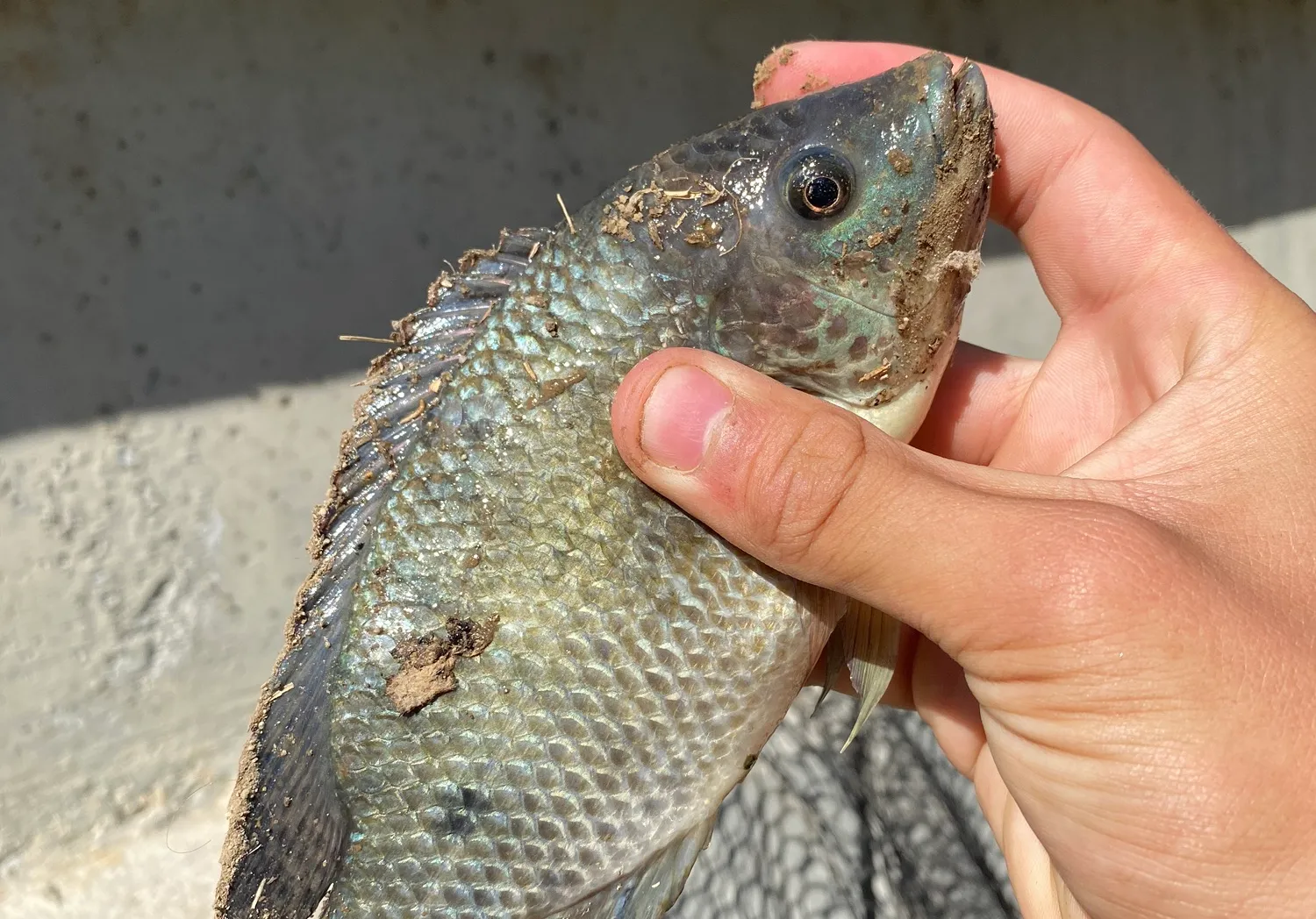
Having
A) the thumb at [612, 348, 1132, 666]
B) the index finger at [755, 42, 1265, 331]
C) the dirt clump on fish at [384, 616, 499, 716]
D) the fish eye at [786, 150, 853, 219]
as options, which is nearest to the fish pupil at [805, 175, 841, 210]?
the fish eye at [786, 150, 853, 219]

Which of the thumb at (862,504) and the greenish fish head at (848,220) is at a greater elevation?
the greenish fish head at (848,220)

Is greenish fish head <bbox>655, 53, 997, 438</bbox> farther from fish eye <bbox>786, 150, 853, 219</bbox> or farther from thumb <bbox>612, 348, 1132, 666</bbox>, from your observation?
thumb <bbox>612, 348, 1132, 666</bbox>

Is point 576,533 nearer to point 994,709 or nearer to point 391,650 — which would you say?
point 391,650

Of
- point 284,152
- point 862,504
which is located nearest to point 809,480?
point 862,504

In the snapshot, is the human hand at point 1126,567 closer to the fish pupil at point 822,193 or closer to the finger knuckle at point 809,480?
the finger knuckle at point 809,480

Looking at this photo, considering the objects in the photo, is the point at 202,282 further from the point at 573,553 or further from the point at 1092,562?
the point at 1092,562

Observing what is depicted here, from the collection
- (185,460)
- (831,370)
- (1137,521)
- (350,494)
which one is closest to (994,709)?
(1137,521)

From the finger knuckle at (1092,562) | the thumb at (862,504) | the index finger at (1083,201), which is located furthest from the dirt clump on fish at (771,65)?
the finger knuckle at (1092,562)
